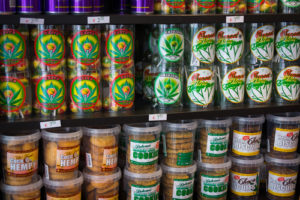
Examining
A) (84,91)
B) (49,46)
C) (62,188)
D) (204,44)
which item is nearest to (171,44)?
(204,44)

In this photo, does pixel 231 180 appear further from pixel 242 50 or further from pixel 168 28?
pixel 168 28

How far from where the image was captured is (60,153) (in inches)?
72.0

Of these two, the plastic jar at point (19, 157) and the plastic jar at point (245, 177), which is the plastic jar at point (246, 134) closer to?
the plastic jar at point (245, 177)

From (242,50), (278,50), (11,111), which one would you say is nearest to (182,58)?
(242,50)

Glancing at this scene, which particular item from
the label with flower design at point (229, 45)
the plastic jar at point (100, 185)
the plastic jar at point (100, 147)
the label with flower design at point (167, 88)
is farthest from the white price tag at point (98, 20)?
the plastic jar at point (100, 185)

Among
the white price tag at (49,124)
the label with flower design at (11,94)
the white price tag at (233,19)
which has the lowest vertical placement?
the white price tag at (49,124)

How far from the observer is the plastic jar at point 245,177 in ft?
7.34

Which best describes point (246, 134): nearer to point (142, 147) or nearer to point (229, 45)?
point (229, 45)

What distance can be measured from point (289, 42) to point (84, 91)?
1.21m

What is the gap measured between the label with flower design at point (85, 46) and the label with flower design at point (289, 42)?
1072 mm

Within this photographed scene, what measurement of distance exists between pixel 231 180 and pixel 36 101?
1.27 metres

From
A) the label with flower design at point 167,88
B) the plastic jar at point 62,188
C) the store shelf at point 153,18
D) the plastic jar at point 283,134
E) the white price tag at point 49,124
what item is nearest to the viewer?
the store shelf at point 153,18

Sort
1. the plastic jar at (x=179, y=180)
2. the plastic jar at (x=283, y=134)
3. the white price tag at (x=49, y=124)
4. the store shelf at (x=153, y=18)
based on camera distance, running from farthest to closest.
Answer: the plastic jar at (x=283, y=134) → the plastic jar at (x=179, y=180) → the white price tag at (x=49, y=124) → the store shelf at (x=153, y=18)

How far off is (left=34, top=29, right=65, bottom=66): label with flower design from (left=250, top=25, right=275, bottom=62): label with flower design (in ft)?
3.47
